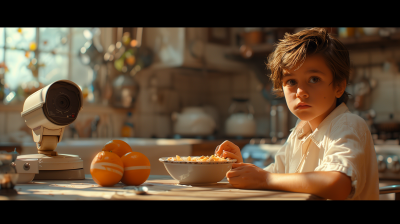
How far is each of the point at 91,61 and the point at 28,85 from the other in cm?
58

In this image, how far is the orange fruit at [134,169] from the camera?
88 centimetres

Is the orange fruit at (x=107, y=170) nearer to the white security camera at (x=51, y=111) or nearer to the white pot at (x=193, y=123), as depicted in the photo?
the white security camera at (x=51, y=111)

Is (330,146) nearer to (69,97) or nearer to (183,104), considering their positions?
(69,97)

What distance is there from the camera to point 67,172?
103 cm

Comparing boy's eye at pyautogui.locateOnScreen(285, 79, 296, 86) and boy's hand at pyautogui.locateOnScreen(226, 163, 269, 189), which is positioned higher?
boy's eye at pyautogui.locateOnScreen(285, 79, 296, 86)

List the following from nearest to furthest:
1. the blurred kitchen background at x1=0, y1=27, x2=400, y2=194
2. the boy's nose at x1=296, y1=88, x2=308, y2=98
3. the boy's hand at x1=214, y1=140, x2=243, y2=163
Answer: the boy's nose at x1=296, y1=88, x2=308, y2=98
the boy's hand at x1=214, y1=140, x2=243, y2=163
the blurred kitchen background at x1=0, y1=27, x2=400, y2=194

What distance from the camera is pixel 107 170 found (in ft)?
2.77

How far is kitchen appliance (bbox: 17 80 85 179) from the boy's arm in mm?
476

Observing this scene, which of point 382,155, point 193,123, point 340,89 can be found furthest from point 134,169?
point 193,123

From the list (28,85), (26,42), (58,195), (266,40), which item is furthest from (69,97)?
(266,40)

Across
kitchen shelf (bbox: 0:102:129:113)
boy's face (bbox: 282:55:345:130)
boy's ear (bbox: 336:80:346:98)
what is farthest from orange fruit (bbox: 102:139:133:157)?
kitchen shelf (bbox: 0:102:129:113)

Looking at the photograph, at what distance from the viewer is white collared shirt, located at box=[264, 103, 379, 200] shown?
817 millimetres

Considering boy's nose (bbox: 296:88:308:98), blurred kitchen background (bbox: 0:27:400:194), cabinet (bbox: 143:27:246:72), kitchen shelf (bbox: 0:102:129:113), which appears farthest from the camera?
cabinet (bbox: 143:27:246:72)

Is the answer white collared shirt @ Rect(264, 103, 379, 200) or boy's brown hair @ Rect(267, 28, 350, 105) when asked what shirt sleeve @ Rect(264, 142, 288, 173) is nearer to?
white collared shirt @ Rect(264, 103, 379, 200)
